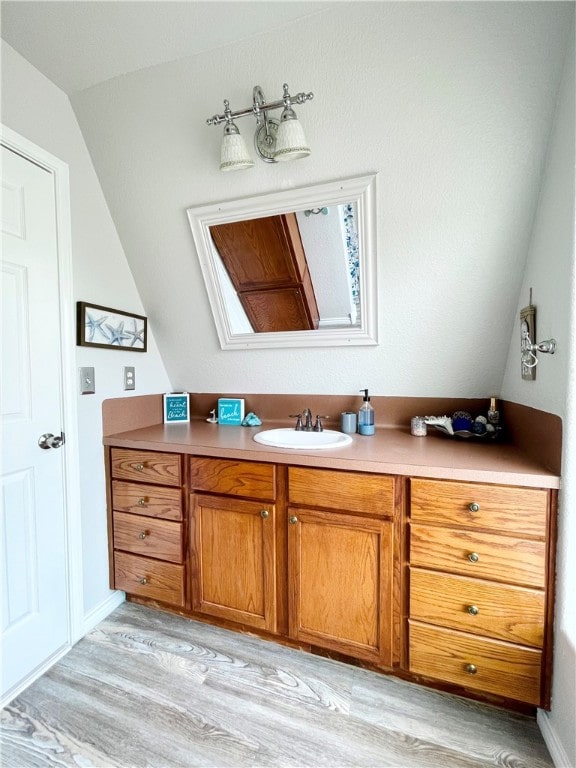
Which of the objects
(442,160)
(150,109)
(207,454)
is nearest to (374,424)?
(207,454)

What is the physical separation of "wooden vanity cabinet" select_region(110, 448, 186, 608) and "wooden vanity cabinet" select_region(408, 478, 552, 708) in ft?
3.36

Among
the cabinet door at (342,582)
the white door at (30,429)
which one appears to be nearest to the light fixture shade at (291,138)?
the white door at (30,429)

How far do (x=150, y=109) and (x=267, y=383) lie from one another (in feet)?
4.43

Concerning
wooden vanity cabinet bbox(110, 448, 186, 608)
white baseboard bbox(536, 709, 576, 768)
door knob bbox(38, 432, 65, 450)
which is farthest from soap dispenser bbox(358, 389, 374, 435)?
door knob bbox(38, 432, 65, 450)

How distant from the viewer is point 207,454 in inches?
60.0

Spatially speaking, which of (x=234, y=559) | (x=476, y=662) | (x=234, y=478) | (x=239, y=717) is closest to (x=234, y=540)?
(x=234, y=559)

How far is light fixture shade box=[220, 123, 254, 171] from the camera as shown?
1274 mm

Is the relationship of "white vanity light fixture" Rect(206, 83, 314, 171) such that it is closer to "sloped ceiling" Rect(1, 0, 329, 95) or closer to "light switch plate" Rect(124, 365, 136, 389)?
"sloped ceiling" Rect(1, 0, 329, 95)

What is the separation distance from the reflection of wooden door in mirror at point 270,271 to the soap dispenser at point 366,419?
0.47m

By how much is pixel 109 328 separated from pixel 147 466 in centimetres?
71

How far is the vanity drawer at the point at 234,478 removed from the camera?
1.45 metres

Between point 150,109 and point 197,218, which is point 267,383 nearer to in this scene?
point 197,218

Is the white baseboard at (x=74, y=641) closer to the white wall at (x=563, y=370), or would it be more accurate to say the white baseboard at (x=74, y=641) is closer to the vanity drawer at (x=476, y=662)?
the vanity drawer at (x=476, y=662)

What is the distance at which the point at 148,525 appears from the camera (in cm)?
167
